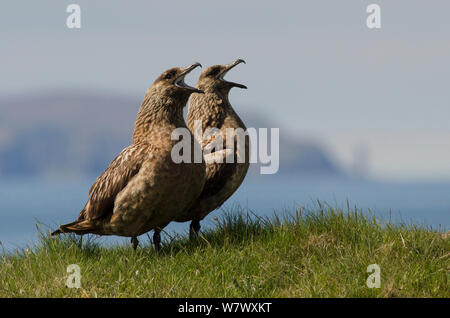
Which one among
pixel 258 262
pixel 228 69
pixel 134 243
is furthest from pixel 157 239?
pixel 228 69

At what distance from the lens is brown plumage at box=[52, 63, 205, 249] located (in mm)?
6258

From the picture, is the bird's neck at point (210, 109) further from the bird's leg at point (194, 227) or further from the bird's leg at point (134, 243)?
the bird's leg at point (134, 243)

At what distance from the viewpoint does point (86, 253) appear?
22.3 feet

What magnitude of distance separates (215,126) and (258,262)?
2010mm

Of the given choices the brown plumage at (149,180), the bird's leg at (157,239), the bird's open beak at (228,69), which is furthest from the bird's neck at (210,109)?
the bird's leg at (157,239)

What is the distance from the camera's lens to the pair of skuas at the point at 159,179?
6270 mm

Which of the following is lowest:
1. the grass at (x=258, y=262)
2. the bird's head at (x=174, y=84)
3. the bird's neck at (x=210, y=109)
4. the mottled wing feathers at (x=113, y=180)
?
the grass at (x=258, y=262)

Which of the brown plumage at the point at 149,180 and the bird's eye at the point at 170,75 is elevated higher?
the bird's eye at the point at 170,75

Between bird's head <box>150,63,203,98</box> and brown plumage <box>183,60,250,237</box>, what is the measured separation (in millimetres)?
773

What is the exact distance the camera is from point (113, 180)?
657cm

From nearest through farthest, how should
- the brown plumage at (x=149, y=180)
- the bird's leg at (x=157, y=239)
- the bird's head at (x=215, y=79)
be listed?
1. the brown plumage at (x=149, y=180)
2. the bird's leg at (x=157, y=239)
3. the bird's head at (x=215, y=79)

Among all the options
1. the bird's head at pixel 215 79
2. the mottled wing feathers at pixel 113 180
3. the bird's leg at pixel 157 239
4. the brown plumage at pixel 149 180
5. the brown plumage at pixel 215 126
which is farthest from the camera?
the bird's head at pixel 215 79

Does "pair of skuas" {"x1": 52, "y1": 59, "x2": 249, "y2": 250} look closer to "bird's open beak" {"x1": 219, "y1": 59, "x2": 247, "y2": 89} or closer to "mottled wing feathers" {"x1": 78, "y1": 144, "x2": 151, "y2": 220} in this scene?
"mottled wing feathers" {"x1": 78, "y1": 144, "x2": 151, "y2": 220}
